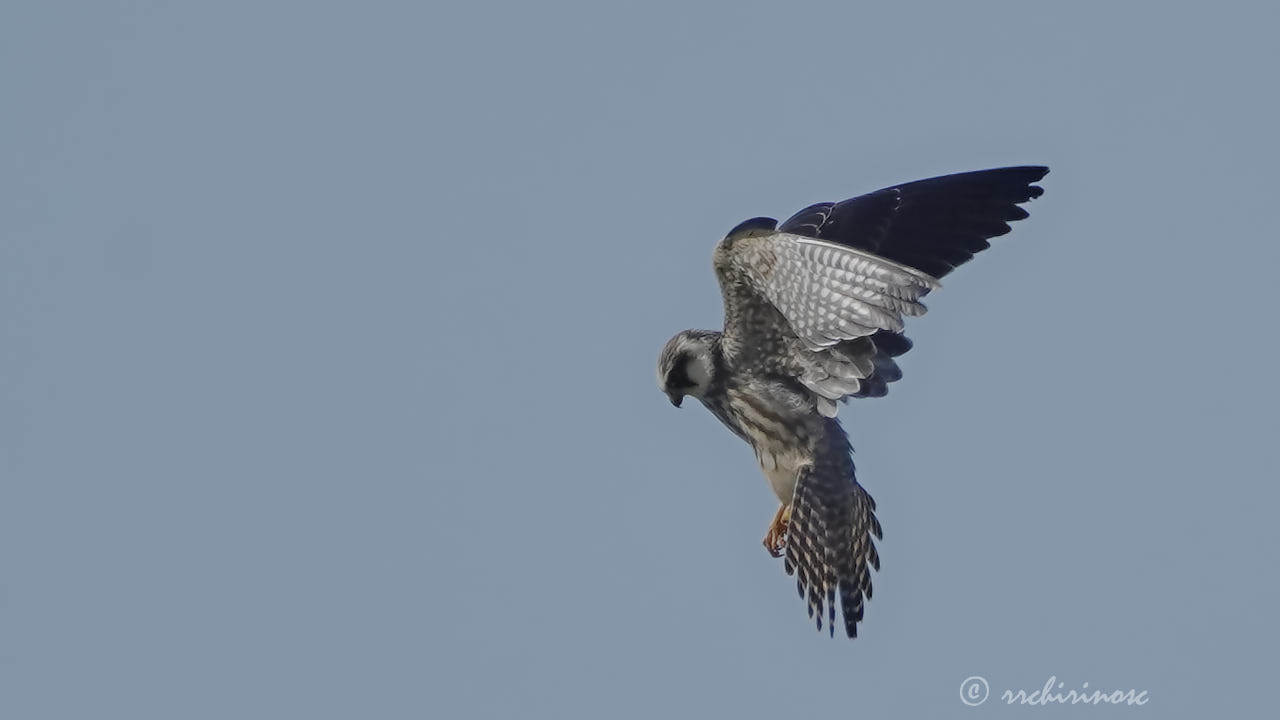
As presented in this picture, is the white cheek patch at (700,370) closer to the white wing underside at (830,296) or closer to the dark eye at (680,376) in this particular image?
the dark eye at (680,376)

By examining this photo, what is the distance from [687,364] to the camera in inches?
474

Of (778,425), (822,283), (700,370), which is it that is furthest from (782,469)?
(822,283)

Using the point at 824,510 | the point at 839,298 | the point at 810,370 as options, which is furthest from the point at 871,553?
the point at 839,298

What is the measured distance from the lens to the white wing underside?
10148 millimetres

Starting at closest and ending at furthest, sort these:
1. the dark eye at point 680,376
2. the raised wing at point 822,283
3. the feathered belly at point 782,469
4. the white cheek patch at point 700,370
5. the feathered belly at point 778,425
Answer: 1. the raised wing at point 822,283
2. the feathered belly at point 778,425
3. the feathered belly at point 782,469
4. the white cheek patch at point 700,370
5. the dark eye at point 680,376

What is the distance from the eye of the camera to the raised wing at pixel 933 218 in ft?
38.7

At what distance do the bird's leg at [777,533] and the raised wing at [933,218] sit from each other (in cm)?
168

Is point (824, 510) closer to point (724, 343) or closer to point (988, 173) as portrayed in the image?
point (724, 343)

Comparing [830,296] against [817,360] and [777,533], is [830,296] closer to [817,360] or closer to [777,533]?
[817,360]

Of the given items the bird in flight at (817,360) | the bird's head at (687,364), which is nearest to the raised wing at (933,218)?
the bird in flight at (817,360)

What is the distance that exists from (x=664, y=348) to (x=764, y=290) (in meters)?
1.25

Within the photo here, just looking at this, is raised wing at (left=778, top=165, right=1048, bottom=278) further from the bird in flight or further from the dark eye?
the dark eye

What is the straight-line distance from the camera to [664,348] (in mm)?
12148

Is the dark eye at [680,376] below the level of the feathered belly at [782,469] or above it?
above
